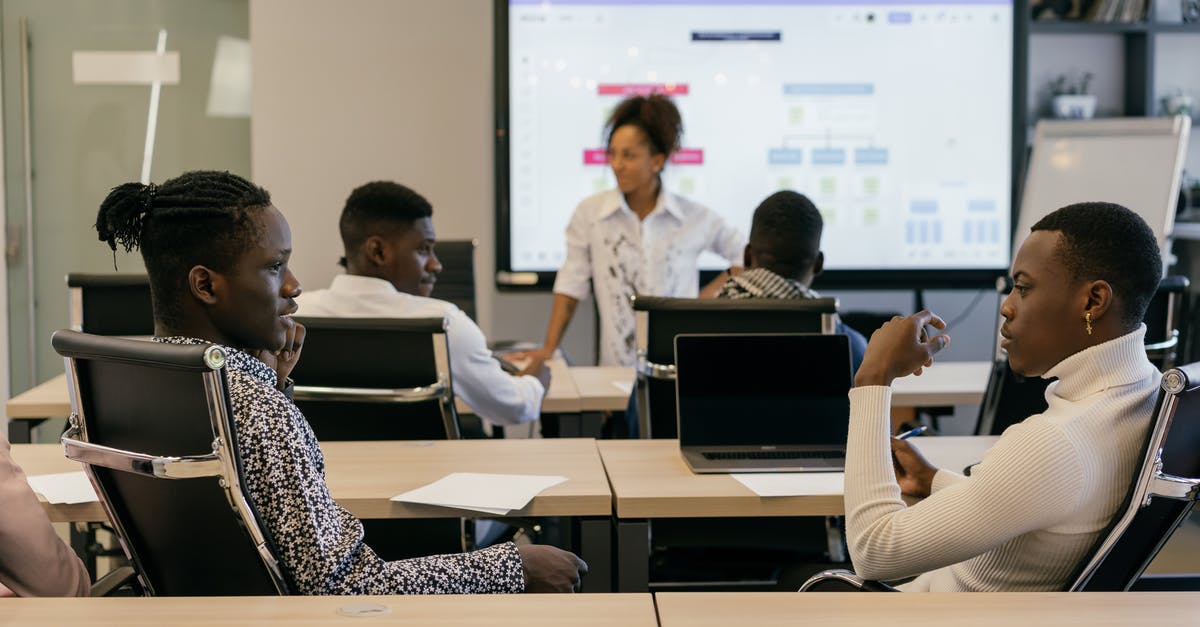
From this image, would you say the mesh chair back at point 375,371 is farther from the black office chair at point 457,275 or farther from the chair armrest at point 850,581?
the black office chair at point 457,275

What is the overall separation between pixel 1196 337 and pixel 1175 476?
13.5 feet

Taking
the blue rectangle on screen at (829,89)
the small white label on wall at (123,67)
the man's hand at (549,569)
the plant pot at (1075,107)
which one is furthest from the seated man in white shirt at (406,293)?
the plant pot at (1075,107)

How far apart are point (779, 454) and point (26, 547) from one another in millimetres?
1310

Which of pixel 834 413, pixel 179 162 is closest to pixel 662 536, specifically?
pixel 834 413

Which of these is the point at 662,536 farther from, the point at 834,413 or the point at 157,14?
the point at 157,14

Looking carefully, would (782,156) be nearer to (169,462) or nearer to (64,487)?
(64,487)

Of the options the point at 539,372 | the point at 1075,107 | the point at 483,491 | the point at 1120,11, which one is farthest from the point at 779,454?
the point at 1120,11

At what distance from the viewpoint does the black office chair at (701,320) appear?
254 centimetres

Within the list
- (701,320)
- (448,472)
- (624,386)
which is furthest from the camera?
(624,386)

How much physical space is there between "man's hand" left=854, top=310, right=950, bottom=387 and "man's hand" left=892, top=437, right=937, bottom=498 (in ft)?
1.21

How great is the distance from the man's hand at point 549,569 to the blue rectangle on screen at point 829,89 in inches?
147

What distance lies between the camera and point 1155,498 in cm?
154

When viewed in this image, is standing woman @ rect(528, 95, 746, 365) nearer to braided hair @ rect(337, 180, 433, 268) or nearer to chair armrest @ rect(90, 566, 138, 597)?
braided hair @ rect(337, 180, 433, 268)

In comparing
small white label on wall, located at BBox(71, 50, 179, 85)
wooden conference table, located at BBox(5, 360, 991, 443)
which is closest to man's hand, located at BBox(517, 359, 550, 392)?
wooden conference table, located at BBox(5, 360, 991, 443)
